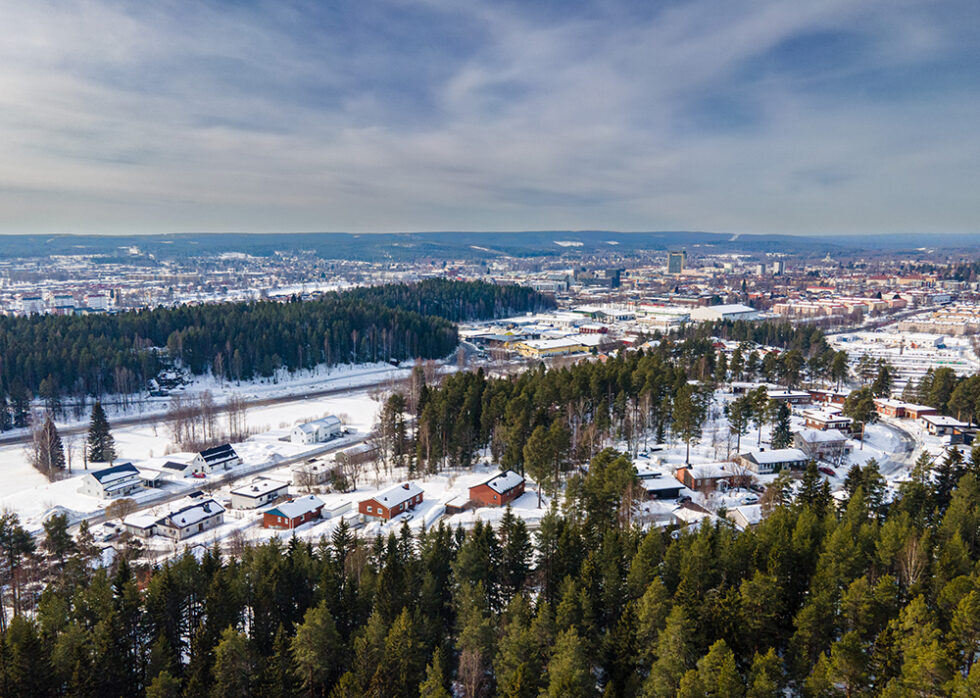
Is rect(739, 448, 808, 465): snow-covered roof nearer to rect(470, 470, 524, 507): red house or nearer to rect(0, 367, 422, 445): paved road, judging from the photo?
rect(470, 470, 524, 507): red house

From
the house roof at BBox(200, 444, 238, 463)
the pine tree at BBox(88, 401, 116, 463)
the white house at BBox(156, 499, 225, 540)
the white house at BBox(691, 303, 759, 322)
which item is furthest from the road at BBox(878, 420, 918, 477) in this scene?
the white house at BBox(691, 303, 759, 322)

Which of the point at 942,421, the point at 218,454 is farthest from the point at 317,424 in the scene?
the point at 942,421

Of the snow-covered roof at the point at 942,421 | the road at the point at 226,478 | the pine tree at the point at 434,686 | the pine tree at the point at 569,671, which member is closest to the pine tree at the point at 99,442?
the road at the point at 226,478

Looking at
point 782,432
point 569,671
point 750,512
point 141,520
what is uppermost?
point 569,671

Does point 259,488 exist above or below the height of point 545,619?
below

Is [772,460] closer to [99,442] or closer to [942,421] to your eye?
[942,421]

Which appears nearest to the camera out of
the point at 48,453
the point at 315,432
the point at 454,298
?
the point at 48,453
